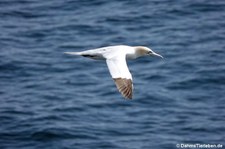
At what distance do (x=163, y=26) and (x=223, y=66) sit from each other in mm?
3661

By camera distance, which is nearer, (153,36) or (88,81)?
(88,81)

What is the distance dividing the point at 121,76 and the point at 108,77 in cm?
889

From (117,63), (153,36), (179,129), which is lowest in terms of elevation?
(179,129)

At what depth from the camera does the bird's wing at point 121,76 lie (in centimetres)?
1356

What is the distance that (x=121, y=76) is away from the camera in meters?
13.7

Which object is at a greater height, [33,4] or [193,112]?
[33,4]

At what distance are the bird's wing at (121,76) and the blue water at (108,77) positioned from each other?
565 centimetres

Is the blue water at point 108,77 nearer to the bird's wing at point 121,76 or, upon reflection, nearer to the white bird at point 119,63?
the white bird at point 119,63

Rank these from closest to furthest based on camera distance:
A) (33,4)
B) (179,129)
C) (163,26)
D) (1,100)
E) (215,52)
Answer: (179,129), (1,100), (215,52), (163,26), (33,4)

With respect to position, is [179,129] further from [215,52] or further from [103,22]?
[103,22]

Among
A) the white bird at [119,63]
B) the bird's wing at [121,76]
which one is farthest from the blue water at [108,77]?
the bird's wing at [121,76]

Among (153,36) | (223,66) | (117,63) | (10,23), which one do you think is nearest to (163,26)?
(153,36)

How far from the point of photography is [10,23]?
2728cm

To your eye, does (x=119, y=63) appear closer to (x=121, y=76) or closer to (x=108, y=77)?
(x=121, y=76)
